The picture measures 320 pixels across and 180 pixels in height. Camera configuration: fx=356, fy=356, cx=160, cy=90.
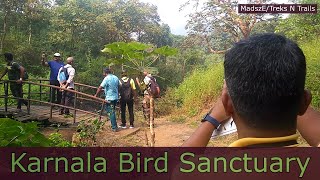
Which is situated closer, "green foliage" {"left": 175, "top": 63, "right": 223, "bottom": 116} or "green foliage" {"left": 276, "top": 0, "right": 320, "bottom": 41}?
"green foliage" {"left": 276, "top": 0, "right": 320, "bottom": 41}

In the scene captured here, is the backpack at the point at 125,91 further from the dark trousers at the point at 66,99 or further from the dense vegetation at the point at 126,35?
the dense vegetation at the point at 126,35

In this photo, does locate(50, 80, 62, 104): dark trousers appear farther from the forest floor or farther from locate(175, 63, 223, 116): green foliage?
locate(175, 63, 223, 116): green foliage

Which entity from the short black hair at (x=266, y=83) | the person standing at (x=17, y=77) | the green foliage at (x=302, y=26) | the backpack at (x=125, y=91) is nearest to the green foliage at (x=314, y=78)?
the green foliage at (x=302, y=26)

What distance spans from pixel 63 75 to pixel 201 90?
4.69m

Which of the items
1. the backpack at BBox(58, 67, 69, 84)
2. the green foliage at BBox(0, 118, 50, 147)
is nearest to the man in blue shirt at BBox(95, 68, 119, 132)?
the backpack at BBox(58, 67, 69, 84)

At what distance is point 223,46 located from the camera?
14086mm

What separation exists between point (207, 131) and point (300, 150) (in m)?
0.34

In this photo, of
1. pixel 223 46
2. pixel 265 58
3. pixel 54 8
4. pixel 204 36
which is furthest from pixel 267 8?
pixel 54 8

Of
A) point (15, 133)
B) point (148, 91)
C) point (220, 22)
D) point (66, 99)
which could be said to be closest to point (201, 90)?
point (220, 22)

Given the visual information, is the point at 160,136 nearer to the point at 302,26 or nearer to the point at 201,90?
the point at 201,90

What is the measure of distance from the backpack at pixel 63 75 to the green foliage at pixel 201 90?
166 inches

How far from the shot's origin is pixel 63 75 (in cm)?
673

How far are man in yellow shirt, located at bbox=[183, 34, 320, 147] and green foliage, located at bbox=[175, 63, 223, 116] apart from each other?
9.08 meters

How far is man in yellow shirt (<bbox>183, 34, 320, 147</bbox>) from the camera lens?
2.29 ft
